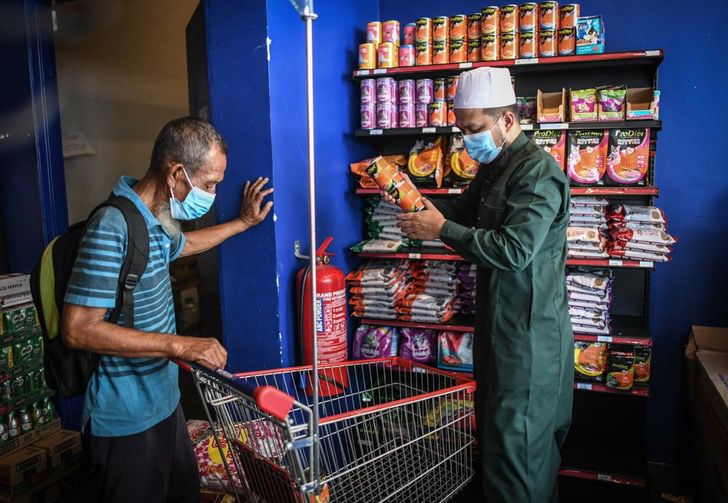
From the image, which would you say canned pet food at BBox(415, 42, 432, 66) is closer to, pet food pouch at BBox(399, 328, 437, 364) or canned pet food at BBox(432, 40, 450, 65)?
canned pet food at BBox(432, 40, 450, 65)

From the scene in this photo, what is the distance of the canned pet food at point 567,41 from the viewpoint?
3377 millimetres

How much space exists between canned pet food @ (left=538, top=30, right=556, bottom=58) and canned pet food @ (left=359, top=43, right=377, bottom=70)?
105 centimetres

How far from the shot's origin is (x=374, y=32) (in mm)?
3779

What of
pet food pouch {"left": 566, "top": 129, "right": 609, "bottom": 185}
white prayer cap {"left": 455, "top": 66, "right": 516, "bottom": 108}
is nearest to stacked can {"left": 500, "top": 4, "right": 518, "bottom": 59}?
pet food pouch {"left": 566, "top": 129, "right": 609, "bottom": 185}

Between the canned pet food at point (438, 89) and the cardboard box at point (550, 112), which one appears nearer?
the cardboard box at point (550, 112)

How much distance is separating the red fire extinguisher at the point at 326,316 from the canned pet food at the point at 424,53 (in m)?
1.39

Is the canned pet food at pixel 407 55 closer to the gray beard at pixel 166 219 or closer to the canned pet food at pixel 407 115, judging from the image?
the canned pet food at pixel 407 115

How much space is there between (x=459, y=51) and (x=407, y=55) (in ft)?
1.08

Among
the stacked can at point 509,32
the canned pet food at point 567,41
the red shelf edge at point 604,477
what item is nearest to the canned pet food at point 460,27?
the stacked can at point 509,32

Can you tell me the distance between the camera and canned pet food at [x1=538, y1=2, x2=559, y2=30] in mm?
3404

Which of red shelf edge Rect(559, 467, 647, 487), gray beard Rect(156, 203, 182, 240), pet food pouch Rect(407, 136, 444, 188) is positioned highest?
pet food pouch Rect(407, 136, 444, 188)

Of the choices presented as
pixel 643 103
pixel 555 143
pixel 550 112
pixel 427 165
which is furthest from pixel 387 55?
pixel 643 103

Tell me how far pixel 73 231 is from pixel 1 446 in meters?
2.11

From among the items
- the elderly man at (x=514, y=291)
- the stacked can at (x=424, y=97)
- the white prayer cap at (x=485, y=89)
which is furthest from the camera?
the stacked can at (x=424, y=97)
